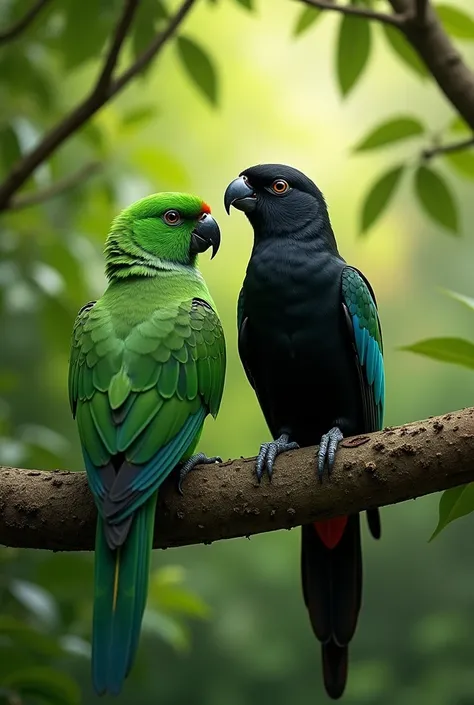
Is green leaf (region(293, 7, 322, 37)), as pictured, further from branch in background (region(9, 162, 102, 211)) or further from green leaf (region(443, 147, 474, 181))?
branch in background (region(9, 162, 102, 211))

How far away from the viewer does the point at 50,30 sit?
2762mm

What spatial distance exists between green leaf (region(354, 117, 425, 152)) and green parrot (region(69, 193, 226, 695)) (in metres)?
0.55

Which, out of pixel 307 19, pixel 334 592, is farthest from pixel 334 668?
pixel 307 19

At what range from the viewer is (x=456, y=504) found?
5.26ft

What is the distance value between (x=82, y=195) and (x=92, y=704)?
1976mm

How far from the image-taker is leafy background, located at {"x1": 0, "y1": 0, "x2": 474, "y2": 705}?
7.84 feet

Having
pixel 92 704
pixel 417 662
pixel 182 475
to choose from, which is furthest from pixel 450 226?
pixel 92 704

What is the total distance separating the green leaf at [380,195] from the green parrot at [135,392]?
528 mm

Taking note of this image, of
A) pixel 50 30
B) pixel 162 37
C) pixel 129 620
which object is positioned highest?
pixel 50 30

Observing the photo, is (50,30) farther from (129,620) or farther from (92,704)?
(92,704)

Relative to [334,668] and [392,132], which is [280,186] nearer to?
[392,132]

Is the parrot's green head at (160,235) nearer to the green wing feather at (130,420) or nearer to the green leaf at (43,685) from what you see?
the green wing feather at (130,420)

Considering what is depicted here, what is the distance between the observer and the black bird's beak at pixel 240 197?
228cm

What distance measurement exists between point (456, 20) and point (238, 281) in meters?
1.42
